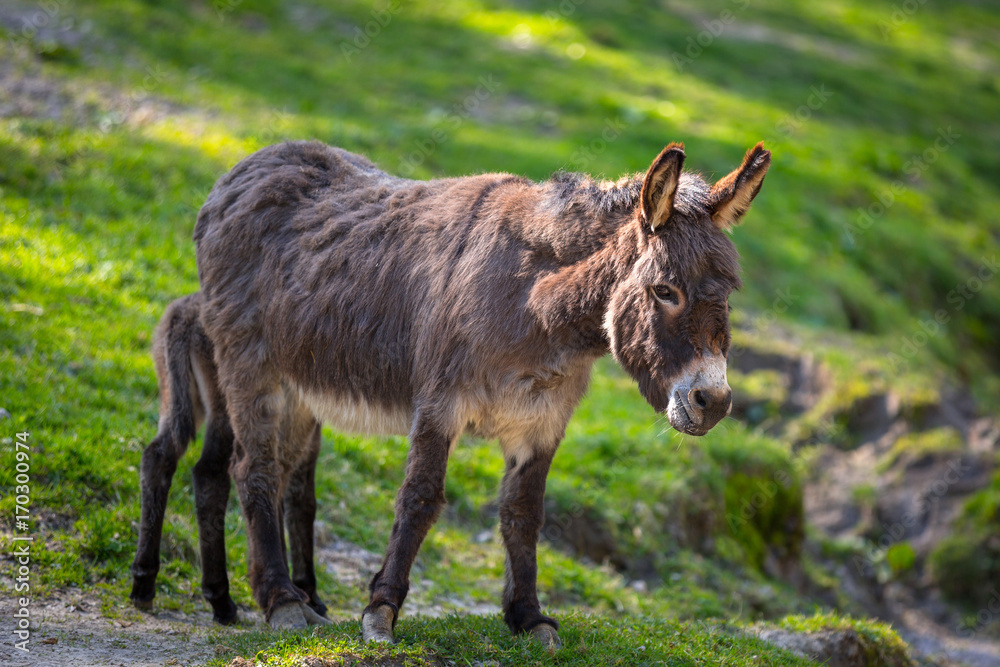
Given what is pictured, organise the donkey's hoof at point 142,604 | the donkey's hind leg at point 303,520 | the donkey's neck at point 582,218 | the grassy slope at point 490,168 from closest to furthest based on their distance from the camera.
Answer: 1. the donkey's neck at point 582,218
2. the donkey's hoof at point 142,604
3. the donkey's hind leg at point 303,520
4. the grassy slope at point 490,168

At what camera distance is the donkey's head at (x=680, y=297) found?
3.92 metres

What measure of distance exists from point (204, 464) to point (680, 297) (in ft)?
9.90

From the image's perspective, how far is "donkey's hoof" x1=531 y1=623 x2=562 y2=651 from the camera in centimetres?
456

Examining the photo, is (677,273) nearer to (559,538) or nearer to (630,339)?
(630,339)

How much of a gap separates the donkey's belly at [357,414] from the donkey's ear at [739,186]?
1850 millimetres

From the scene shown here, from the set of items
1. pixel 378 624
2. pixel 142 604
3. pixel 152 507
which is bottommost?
pixel 142 604

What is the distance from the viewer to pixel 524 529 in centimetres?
477

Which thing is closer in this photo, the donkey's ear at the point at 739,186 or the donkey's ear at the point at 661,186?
the donkey's ear at the point at 661,186

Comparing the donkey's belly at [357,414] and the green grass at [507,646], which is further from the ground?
the donkey's belly at [357,414]

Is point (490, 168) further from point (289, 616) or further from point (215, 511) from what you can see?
point (289, 616)

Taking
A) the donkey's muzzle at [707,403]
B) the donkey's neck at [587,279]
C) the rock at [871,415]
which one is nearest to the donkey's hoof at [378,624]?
the donkey's neck at [587,279]

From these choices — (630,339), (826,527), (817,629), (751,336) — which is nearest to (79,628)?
(630,339)

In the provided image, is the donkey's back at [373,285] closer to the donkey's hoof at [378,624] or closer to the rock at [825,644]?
the donkey's hoof at [378,624]

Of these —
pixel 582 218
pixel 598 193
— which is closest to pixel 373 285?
pixel 582 218
